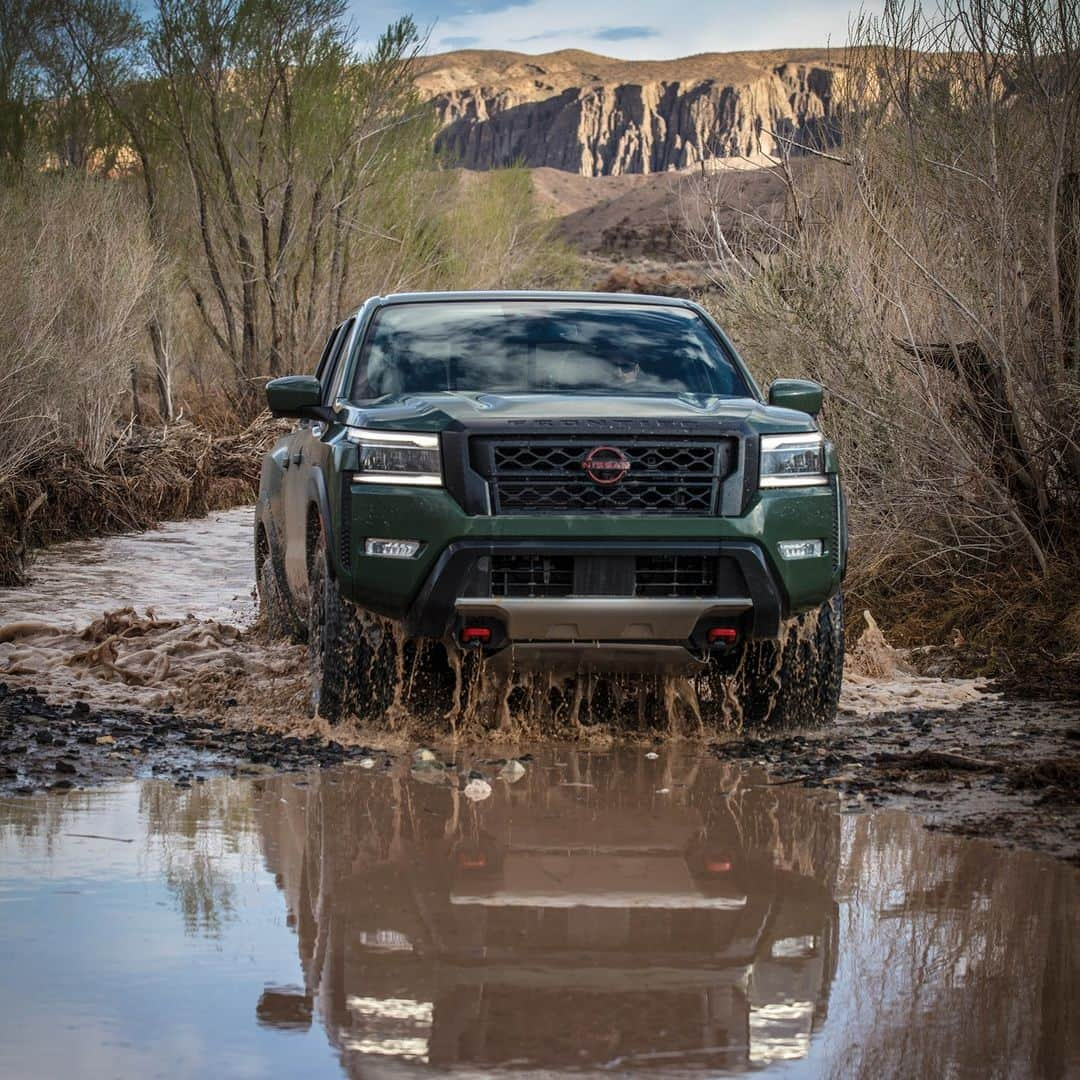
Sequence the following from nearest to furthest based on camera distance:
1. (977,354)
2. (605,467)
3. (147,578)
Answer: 1. (605,467)
2. (977,354)
3. (147,578)

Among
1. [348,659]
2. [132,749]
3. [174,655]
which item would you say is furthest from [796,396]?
[174,655]

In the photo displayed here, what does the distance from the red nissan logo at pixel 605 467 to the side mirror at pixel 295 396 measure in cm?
160

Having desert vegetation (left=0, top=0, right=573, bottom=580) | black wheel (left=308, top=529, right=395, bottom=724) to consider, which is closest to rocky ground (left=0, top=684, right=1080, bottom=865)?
black wheel (left=308, top=529, right=395, bottom=724)

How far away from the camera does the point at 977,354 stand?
11.2 m

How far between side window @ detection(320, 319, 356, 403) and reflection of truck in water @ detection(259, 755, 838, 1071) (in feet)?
8.24

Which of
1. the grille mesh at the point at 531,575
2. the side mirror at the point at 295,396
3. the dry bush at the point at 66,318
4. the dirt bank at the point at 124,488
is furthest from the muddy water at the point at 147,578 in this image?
the grille mesh at the point at 531,575

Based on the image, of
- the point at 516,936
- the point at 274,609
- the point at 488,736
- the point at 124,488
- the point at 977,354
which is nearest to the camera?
the point at 516,936

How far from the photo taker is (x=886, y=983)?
4152 millimetres

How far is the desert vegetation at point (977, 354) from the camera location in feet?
35.1

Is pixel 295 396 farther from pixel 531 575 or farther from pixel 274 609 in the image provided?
pixel 274 609

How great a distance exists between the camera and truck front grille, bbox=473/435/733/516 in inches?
269

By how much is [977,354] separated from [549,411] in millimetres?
4994

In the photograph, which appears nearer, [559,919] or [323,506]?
[559,919]

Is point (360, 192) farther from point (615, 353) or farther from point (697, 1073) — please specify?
point (697, 1073)
